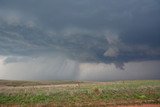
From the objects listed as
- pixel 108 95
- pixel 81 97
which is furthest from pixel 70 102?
pixel 108 95

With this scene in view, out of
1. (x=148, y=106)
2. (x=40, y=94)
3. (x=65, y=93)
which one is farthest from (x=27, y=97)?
(x=148, y=106)

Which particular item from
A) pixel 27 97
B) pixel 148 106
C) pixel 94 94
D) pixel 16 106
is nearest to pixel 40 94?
pixel 27 97

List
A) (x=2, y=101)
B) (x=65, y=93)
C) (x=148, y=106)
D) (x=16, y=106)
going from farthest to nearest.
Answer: (x=65, y=93)
(x=2, y=101)
(x=16, y=106)
(x=148, y=106)

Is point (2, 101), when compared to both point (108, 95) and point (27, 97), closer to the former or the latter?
point (27, 97)

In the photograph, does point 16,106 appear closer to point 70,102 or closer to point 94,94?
point 70,102

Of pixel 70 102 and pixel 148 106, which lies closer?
pixel 148 106

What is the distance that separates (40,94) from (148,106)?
78.8ft

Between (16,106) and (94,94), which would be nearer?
(16,106)

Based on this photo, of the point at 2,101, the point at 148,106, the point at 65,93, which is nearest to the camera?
the point at 148,106

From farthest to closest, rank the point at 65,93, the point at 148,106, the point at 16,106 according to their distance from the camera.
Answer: the point at 65,93
the point at 16,106
the point at 148,106

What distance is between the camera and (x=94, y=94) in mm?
58688

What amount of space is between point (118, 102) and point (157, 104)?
748 centimetres

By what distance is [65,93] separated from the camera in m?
60.3

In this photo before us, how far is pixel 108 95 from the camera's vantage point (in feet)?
190
